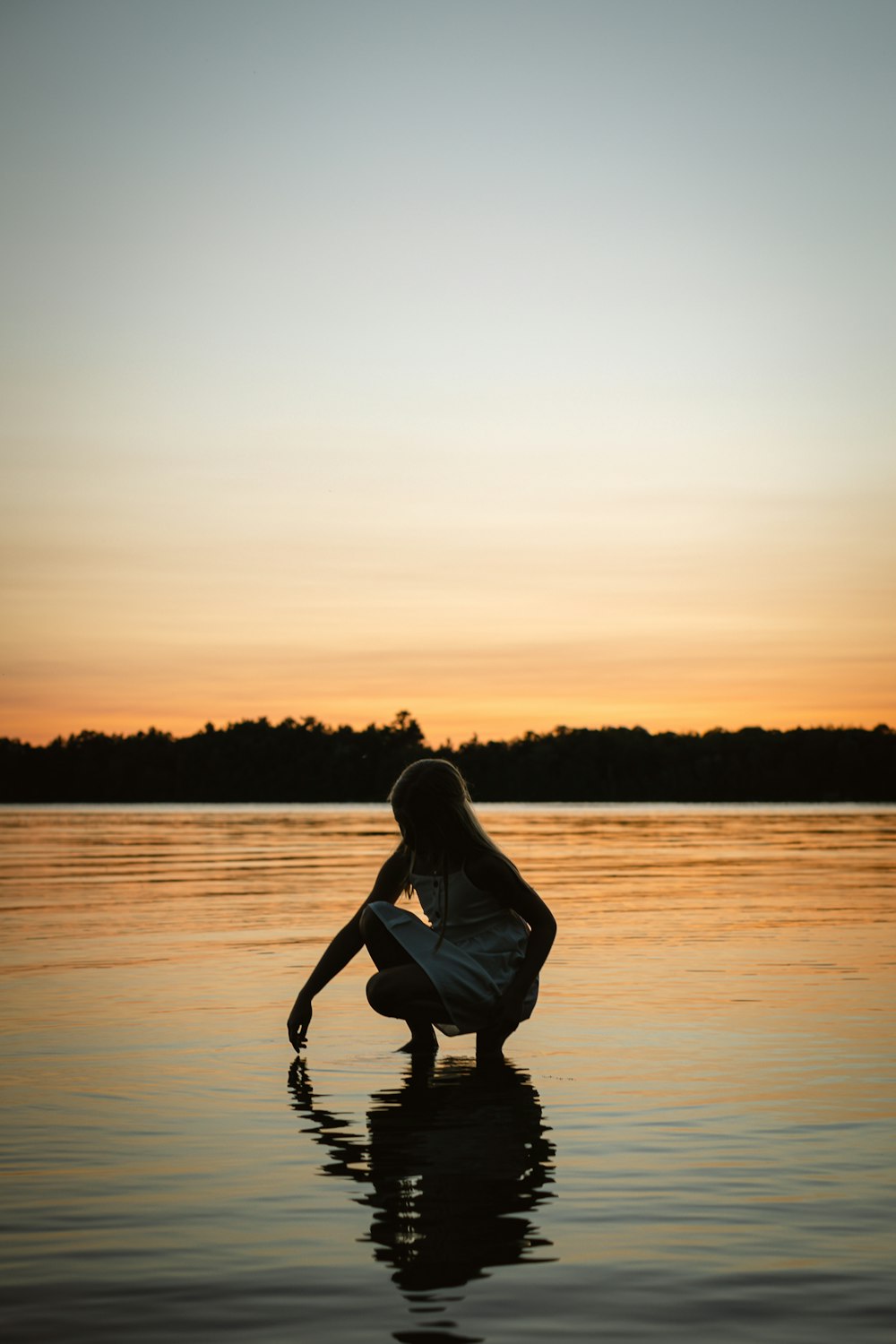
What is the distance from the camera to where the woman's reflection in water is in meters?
4.45

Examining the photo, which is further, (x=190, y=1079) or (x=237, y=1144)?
(x=190, y=1079)

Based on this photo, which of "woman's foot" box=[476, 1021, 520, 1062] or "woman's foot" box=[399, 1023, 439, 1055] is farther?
"woman's foot" box=[399, 1023, 439, 1055]

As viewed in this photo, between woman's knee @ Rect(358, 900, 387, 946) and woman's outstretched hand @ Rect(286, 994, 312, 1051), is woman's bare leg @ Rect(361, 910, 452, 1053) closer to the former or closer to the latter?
woman's knee @ Rect(358, 900, 387, 946)

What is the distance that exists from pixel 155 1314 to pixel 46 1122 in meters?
2.66

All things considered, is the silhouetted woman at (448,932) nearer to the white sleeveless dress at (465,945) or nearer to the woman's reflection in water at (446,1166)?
the white sleeveless dress at (465,945)

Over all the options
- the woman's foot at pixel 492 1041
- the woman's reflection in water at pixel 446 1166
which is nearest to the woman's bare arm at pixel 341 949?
the woman's reflection in water at pixel 446 1166

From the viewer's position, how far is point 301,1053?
8.34 m

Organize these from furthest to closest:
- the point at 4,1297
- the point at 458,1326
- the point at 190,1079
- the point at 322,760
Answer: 1. the point at 322,760
2. the point at 190,1079
3. the point at 4,1297
4. the point at 458,1326

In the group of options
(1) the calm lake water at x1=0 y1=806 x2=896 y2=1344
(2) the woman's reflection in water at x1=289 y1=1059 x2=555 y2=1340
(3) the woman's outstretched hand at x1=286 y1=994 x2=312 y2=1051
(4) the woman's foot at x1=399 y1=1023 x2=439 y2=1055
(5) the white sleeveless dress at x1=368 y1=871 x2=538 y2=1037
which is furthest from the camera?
(4) the woman's foot at x1=399 y1=1023 x2=439 y2=1055

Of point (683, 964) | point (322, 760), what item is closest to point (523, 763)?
point (322, 760)

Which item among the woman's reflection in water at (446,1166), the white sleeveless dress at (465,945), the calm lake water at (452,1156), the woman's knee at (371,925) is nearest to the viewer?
the calm lake water at (452,1156)

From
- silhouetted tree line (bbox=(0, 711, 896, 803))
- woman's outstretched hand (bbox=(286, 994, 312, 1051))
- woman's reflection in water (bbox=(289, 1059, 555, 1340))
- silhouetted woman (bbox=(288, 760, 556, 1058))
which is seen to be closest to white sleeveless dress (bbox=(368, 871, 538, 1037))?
silhouetted woman (bbox=(288, 760, 556, 1058))

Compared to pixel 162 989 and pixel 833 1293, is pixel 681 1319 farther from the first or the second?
pixel 162 989

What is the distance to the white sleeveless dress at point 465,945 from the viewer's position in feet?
24.6
